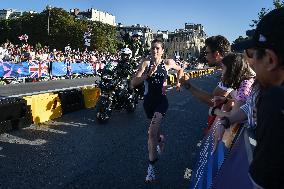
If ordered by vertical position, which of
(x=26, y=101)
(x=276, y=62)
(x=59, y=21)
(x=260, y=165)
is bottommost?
(x=26, y=101)

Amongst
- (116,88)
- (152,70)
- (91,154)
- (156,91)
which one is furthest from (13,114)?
(152,70)

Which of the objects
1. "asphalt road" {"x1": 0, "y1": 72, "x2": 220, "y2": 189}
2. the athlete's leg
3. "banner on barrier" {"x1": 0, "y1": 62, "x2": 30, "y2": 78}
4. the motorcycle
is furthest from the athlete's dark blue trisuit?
"banner on barrier" {"x1": 0, "y1": 62, "x2": 30, "y2": 78}

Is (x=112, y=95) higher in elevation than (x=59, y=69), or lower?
lower

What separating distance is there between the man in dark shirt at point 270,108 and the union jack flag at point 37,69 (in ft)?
78.9

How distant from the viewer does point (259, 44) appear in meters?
1.57

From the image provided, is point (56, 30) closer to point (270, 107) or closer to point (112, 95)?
point (112, 95)

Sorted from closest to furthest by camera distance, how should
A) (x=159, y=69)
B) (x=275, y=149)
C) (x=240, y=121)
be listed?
(x=275, y=149), (x=240, y=121), (x=159, y=69)

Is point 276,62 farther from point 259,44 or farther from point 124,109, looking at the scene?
point 124,109

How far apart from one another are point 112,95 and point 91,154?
390cm

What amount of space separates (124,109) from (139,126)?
3.05 meters

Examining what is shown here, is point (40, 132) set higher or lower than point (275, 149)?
lower

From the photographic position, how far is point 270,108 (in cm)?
136

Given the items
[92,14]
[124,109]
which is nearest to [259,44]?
[124,109]

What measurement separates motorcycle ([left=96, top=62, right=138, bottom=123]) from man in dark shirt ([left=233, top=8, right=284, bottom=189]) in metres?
9.44
